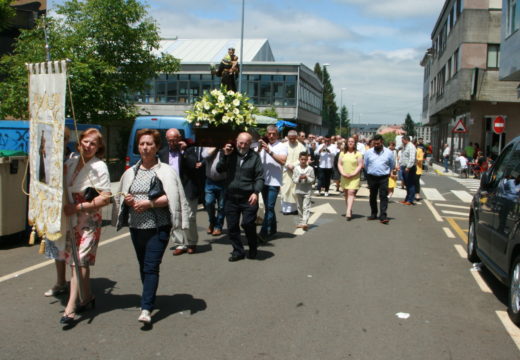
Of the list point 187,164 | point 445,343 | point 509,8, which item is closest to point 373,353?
point 445,343

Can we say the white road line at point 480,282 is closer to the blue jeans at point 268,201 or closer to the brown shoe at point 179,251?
the blue jeans at point 268,201

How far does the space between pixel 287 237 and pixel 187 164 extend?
2.56m

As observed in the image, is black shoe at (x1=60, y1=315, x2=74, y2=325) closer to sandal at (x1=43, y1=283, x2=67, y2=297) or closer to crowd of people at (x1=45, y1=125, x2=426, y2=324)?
crowd of people at (x1=45, y1=125, x2=426, y2=324)

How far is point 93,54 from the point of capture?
60.5ft

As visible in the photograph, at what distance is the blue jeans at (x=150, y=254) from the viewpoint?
15.5 feet

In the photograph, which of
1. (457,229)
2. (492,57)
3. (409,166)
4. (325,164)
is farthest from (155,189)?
(492,57)

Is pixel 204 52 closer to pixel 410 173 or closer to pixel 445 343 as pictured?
pixel 410 173

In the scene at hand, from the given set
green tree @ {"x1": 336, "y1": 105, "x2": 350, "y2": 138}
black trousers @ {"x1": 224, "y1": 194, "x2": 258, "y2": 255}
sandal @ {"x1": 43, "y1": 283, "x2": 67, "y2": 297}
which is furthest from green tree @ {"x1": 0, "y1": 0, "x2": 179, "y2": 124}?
green tree @ {"x1": 336, "y1": 105, "x2": 350, "y2": 138}

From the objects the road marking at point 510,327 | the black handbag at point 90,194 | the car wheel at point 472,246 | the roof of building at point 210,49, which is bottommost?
the road marking at point 510,327

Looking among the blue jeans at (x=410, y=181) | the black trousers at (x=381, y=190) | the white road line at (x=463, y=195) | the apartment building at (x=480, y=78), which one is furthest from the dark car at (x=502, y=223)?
the apartment building at (x=480, y=78)

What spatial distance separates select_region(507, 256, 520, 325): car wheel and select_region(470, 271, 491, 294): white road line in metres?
1.07

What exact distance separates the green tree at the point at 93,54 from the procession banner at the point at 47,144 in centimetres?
1205

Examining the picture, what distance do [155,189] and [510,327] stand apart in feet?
11.4

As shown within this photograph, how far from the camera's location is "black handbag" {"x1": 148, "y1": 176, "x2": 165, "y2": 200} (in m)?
4.80
